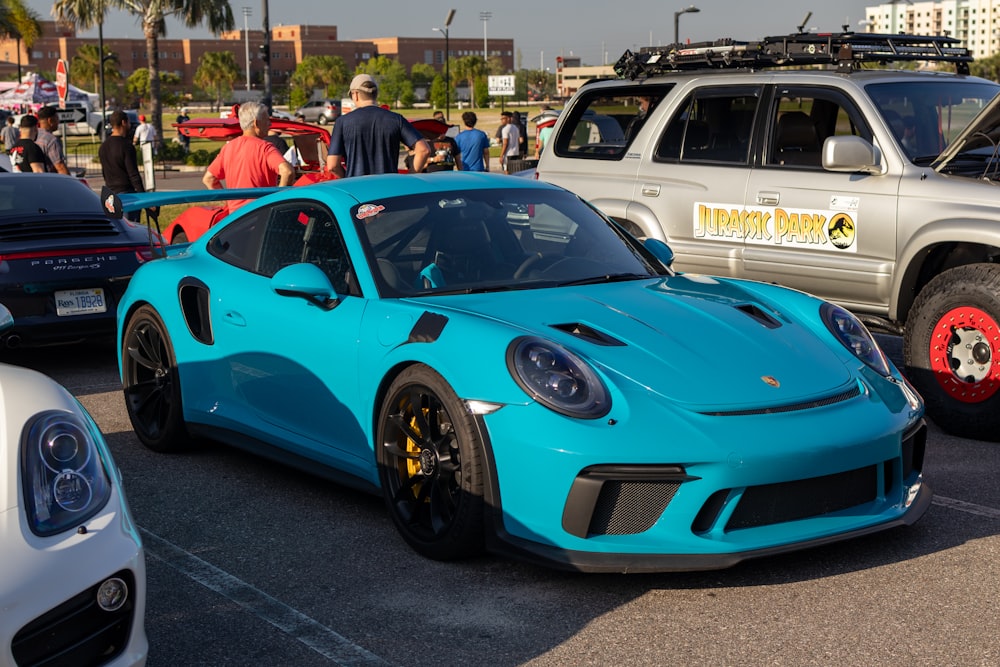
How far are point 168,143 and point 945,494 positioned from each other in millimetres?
42114

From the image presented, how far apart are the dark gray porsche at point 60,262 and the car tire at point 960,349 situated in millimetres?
5391

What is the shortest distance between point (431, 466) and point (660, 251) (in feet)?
6.04

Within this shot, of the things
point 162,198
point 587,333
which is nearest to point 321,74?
point 162,198

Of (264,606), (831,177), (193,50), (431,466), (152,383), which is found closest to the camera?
(264,606)

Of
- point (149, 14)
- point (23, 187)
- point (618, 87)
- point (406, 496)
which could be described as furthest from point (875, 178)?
point (149, 14)

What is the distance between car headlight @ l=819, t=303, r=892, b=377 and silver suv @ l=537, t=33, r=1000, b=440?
1727 millimetres

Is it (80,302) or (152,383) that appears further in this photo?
(80,302)

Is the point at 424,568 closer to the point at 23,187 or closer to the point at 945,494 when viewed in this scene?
the point at 945,494

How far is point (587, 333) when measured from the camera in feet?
15.9

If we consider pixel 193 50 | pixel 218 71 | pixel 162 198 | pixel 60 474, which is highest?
pixel 193 50

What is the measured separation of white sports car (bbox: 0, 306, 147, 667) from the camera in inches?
121

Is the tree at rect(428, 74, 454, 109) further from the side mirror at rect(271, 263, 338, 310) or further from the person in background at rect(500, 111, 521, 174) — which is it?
the side mirror at rect(271, 263, 338, 310)

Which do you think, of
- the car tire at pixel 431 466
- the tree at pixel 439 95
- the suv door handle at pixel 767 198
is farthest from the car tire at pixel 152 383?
the tree at pixel 439 95

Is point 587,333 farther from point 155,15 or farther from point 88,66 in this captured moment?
point 88,66
